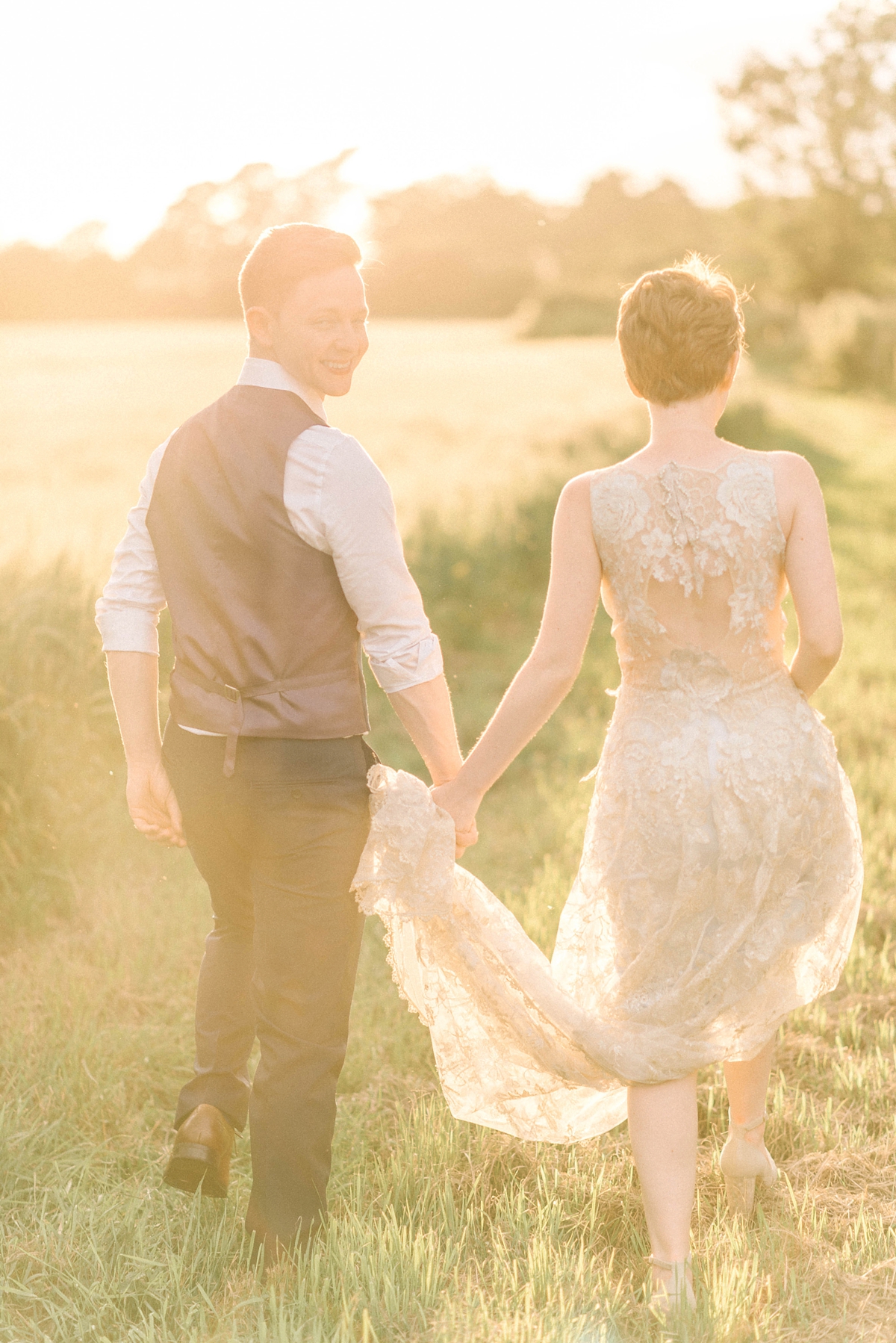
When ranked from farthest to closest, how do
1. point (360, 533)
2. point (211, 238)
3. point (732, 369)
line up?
point (211, 238)
point (732, 369)
point (360, 533)

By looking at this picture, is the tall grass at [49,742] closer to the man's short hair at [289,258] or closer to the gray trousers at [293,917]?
the gray trousers at [293,917]

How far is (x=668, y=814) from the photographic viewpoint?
8.96 feet

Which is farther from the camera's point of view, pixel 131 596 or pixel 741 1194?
pixel 741 1194

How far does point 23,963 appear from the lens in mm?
4344

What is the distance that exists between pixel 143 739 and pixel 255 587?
0.54m

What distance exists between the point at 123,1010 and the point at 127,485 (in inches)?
239

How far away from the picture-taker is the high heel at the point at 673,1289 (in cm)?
248

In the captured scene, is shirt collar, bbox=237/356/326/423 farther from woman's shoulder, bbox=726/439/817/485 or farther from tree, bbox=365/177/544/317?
tree, bbox=365/177/544/317

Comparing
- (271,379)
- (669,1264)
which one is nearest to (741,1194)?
(669,1264)

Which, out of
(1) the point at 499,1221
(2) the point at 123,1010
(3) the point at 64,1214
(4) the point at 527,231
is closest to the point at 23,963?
(2) the point at 123,1010

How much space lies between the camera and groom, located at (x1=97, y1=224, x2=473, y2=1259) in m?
2.46

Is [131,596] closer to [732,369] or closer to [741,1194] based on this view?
[732,369]

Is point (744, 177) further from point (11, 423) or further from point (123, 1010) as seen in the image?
point (123, 1010)

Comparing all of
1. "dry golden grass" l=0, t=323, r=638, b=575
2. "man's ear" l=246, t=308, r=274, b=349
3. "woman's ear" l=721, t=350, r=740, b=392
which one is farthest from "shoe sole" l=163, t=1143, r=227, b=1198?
"dry golden grass" l=0, t=323, r=638, b=575
